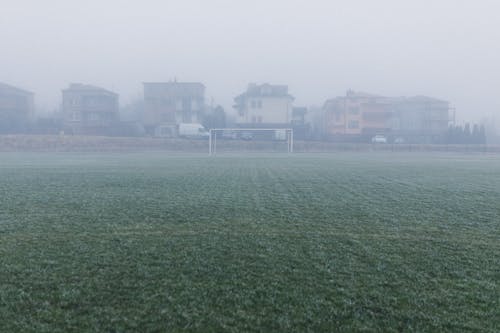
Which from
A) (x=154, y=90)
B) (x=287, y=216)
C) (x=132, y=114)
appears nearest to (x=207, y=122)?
(x=154, y=90)

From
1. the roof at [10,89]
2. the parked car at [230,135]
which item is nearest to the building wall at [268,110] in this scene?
the parked car at [230,135]

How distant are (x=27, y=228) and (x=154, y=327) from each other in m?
4.62

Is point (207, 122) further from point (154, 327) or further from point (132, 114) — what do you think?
point (154, 327)

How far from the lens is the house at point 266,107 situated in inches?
2623

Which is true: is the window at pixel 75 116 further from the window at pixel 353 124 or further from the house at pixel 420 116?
the house at pixel 420 116

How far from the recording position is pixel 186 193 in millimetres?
11180

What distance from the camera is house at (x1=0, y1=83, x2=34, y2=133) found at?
5883 cm

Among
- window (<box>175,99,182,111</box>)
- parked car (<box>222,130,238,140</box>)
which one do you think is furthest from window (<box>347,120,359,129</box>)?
window (<box>175,99,182,111</box>)

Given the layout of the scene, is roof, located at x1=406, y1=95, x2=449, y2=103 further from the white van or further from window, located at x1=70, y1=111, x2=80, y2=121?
window, located at x1=70, y1=111, x2=80, y2=121

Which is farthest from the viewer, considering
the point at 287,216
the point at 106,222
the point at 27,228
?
the point at 287,216

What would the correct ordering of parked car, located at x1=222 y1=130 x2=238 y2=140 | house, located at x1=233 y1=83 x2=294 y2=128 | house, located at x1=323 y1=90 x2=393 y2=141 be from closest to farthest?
1. parked car, located at x1=222 y1=130 x2=238 y2=140
2. house, located at x1=233 y1=83 x2=294 y2=128
3. house, located at x1=323 y1=90 x2=393 y2=141

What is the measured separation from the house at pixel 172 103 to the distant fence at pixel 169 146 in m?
23.5

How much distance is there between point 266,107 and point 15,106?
151 ft

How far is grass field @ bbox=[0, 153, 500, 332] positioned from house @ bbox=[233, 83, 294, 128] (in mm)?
57996
